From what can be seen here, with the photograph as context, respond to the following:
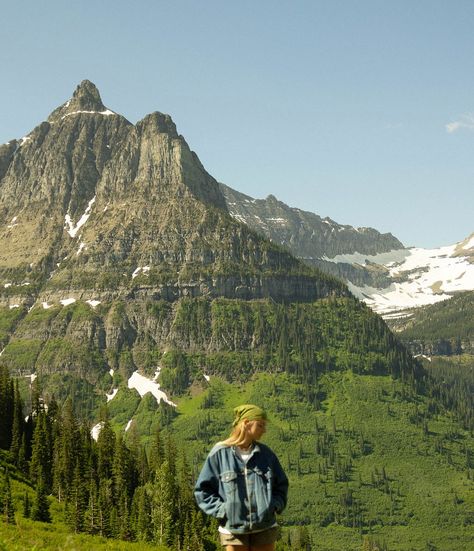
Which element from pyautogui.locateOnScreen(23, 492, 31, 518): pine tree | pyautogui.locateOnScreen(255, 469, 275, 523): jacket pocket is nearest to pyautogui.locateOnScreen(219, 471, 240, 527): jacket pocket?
pyautogui.locateOnScreen(255, 469, 275, 523): jacket pocket

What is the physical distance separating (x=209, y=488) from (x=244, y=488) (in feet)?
2.84

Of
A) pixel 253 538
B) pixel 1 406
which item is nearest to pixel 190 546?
pixel 1 406

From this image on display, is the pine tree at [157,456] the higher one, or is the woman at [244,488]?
the woman at [244,488]

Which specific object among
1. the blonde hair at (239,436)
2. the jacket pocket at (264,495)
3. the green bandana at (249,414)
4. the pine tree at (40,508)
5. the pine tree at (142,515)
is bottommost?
the pine tree at (142,515)

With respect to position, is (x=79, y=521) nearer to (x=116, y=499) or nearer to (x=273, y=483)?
(x=116, y=499)

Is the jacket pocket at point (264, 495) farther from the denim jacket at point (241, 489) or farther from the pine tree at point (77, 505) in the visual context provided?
the pine tree at point (77, 505)

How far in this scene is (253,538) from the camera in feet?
52.4

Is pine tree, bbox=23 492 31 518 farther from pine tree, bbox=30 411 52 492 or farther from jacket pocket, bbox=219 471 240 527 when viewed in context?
jacket pocket, bbox=219 471 240 527

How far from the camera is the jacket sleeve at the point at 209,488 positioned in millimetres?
16000

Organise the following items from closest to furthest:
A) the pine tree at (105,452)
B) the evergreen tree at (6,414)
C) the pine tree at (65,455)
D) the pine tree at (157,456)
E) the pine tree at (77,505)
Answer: the pine tree at (77,505)
the pine tree at (65,455)
the evergreen tree at (6,414)
the pine tree at (105,452)
the pine tree at (157,456)

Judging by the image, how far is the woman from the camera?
51.8 feet

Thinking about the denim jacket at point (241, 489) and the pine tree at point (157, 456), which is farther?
the pine tree at point (157, 456)

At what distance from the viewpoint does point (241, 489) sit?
1605 centimetres

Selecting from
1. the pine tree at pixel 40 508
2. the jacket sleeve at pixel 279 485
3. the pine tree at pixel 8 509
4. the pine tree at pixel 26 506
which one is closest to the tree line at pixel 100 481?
the pine tree at pixel 40 508
